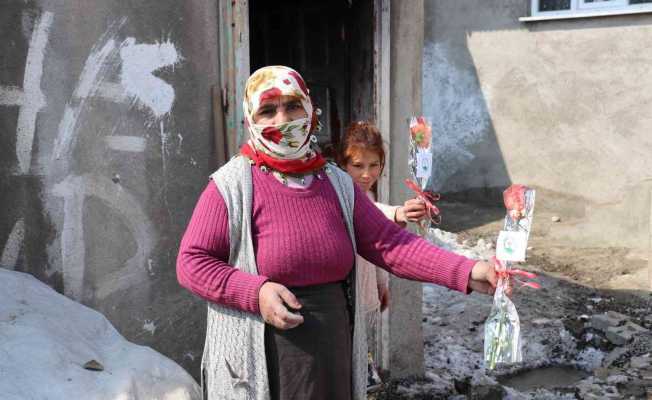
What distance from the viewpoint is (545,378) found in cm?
512

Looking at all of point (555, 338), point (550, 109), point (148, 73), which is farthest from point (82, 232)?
point (550, 109)

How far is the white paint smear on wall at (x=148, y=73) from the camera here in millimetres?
3412

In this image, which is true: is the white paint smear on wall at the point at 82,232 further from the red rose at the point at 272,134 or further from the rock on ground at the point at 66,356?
the red rose at the point at 272,134

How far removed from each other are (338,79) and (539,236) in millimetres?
4921

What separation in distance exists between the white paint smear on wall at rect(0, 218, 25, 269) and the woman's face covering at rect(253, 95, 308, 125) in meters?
1.48

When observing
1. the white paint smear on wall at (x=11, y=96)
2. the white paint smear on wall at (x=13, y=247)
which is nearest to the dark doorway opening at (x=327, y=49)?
the white paint smear on wall at (x=11, y=96)

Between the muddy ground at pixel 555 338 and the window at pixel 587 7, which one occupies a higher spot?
the window at pixel 587 7

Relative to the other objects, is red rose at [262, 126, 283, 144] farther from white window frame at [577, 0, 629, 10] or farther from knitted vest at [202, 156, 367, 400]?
white window frame at [577, 0, 629, 10]

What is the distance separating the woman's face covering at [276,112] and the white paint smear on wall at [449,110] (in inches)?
341

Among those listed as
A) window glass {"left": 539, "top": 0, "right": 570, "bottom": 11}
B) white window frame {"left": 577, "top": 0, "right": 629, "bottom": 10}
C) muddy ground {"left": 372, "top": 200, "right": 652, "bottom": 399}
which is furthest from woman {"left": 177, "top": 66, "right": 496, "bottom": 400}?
window glass {"left": 539, "top": 0, "right": 570, "bottom": 11}

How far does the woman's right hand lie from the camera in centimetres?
206

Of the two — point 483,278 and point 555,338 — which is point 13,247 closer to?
point 483,278

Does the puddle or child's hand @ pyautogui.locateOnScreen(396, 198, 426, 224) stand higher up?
child's hand @ pyautogui.locateOnScreen(396, 198, 426, 224)

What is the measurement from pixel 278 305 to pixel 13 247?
1.66 m
